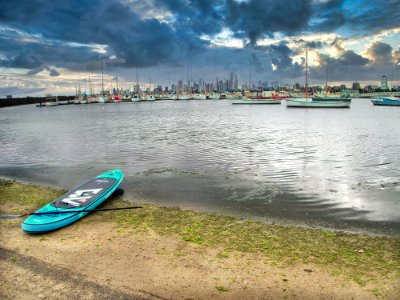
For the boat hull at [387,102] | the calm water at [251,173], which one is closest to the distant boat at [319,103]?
the boat hull at [387,102]

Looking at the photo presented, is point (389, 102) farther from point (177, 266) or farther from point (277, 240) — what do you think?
point (177, 266)

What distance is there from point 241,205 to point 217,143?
56.9 feet

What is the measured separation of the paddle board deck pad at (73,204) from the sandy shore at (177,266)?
0.87ft

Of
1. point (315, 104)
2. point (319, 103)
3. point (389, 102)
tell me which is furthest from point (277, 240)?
point (389, 102)

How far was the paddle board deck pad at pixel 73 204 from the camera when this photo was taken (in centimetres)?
949

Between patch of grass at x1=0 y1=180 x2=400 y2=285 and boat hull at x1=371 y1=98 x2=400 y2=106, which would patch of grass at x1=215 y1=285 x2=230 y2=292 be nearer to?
patch of grass at x1=0 y1=180 x2=400 y2=285

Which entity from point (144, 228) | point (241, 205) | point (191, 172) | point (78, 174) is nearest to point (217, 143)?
point (191, 172)

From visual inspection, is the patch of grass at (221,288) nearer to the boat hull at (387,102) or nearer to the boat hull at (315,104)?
the boat hull at (315,104)

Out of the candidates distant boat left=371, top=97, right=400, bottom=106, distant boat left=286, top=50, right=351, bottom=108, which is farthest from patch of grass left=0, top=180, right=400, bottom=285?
distant boat left=371, top=97, right=400, bottom=106

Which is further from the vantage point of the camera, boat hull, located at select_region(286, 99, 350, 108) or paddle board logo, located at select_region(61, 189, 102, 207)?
boat hull, located at select_region(286, 99, 350, 108)

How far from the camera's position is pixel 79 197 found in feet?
38.5

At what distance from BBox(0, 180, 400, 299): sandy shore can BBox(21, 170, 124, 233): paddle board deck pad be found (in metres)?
0.27

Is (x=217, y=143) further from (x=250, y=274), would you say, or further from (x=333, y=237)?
(x=250, y=274)

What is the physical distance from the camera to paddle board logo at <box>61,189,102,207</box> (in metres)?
11.1
